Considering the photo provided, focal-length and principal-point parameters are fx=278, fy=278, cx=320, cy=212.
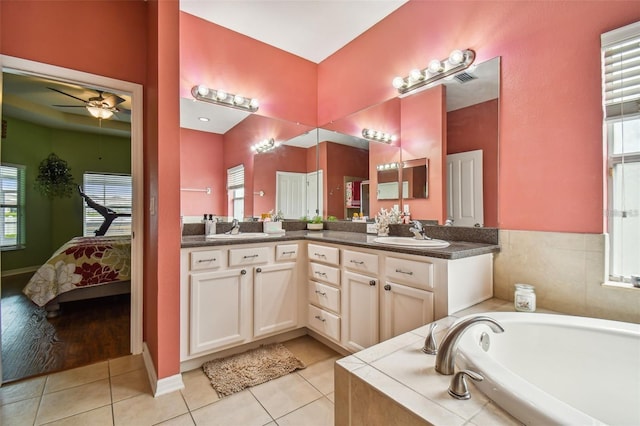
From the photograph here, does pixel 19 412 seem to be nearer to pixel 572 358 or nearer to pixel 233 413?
pixel 233 413

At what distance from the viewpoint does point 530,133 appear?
5.32 feet

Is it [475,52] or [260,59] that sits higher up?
[260,59]

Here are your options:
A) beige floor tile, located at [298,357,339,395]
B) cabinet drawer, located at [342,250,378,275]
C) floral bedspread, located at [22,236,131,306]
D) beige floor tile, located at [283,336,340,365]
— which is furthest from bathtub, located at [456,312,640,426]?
floral bedspread, located at [22,236,131,306]

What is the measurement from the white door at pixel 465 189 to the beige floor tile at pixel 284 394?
58.3 inches

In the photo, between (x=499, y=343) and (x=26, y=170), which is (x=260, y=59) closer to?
(x=499, y=343)

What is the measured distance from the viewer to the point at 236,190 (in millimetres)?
2781

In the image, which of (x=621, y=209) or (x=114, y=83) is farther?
(x=114, y=83)

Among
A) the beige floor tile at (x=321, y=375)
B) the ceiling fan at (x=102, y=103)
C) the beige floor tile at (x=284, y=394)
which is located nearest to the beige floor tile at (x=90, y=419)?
the beige floor tile at (x=284, y=394)

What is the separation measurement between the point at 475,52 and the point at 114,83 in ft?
8.62

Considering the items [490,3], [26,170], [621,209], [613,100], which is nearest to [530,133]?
[613,100]

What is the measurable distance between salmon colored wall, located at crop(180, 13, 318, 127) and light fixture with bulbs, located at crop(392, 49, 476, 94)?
4.03 ft

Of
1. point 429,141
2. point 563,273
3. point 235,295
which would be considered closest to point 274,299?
point 235,295

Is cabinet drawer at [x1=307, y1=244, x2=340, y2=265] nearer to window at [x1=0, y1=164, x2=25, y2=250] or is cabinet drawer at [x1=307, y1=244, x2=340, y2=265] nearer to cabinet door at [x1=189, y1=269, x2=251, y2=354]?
cabinet door at [x1=189, y1=269, x2=251, y2=354]

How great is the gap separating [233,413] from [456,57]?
262cm
